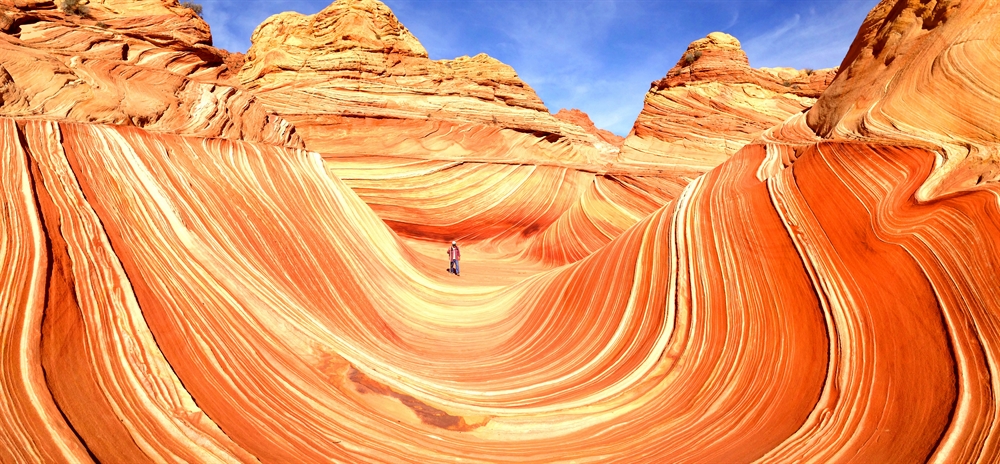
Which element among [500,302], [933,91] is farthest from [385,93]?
[933,91]

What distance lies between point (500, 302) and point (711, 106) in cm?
1473

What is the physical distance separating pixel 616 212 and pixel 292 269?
10785 mm

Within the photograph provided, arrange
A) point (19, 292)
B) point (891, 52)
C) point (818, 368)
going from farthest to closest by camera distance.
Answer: point (891, 52)
point (818, 368)
point (19, 292)

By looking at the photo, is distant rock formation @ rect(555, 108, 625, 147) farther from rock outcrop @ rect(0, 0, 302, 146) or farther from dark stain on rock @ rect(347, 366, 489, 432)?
dark stain on rock @ rect(347, 366, 489, 432)

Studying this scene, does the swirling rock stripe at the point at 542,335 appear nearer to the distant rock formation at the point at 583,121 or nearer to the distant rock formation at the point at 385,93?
the distant rock formation at the point at 385,93

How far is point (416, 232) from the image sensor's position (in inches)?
587

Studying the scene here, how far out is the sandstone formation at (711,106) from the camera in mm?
17422

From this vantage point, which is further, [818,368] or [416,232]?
[416,232]

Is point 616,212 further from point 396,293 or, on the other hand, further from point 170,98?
point 170,98

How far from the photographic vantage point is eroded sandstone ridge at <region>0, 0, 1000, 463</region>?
9.07 ft

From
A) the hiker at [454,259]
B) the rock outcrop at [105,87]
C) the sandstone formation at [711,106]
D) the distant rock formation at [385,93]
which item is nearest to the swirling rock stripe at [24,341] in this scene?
the rock outcrop at [105,87]

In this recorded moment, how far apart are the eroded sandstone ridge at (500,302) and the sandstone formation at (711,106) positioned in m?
8.57

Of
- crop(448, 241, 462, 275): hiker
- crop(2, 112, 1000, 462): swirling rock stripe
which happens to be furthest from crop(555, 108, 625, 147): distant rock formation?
crop(2, 112, 1000, 462): swirling rock stripe

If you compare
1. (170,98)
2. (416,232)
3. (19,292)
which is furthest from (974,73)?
(416,232)
